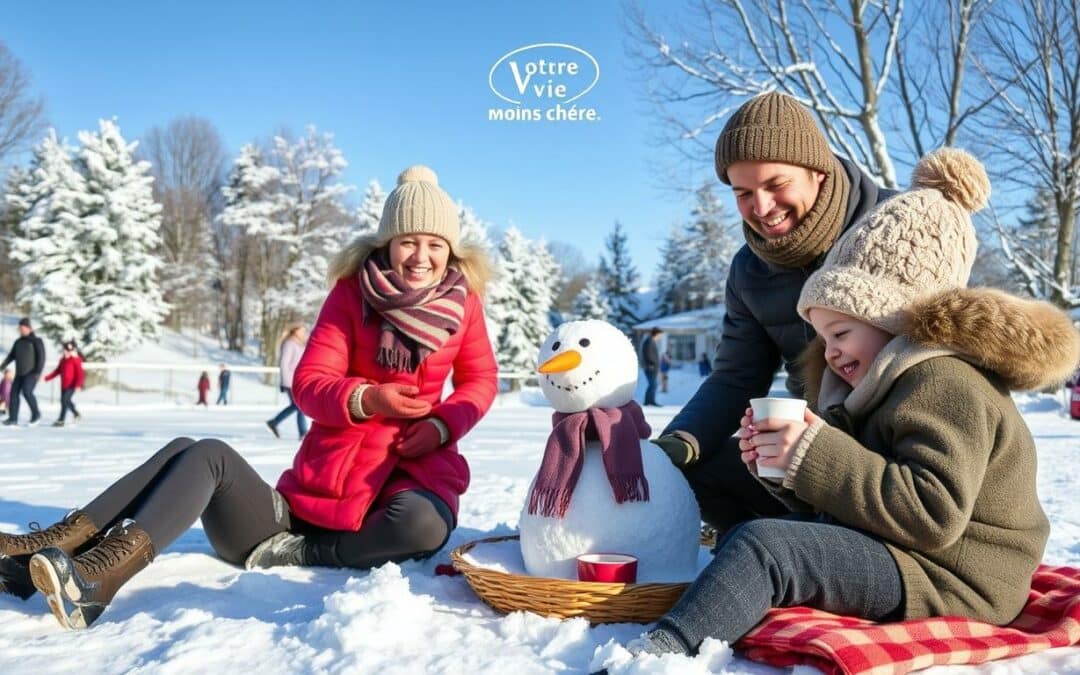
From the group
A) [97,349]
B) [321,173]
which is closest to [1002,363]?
[97,349]

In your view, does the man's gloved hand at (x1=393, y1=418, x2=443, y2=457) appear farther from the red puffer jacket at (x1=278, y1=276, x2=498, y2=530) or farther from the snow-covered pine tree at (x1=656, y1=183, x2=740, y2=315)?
the snow-covered pine tree at (x1=656, y1=183, x2=740, y2=315)

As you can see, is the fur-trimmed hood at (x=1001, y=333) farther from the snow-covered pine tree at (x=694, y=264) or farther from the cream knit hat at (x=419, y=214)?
the snow-covered pine tree at (x=694, y=264)

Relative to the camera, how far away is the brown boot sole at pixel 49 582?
6.59 ft

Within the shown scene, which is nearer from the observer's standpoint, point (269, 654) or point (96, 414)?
point (269, 654)

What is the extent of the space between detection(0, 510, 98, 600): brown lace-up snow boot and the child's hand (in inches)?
75.0

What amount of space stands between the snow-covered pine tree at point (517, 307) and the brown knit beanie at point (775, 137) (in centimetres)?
2711

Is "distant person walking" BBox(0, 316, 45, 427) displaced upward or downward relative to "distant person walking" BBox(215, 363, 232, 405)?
upward

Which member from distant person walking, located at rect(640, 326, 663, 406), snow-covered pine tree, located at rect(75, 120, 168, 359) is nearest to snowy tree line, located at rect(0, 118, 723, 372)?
snow-covered pine tree, located at rect(75, 120, 168, 359)

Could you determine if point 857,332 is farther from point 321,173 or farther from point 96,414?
point 321,173

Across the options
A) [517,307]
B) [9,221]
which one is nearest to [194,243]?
[9,221]

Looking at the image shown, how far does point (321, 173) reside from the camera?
30594 mm

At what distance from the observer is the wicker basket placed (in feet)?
6.51

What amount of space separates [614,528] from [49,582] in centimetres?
147

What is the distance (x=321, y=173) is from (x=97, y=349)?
10.5 meters
